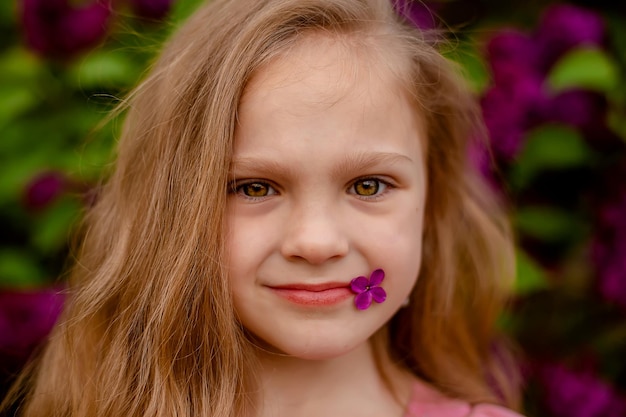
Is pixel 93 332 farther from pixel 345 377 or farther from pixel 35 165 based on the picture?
pixel 35 165

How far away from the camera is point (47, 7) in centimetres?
228

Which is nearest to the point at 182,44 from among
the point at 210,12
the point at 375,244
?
the point at 210,12

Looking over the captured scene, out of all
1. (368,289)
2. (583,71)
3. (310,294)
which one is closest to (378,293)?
(368,289)

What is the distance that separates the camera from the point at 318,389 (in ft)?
5.82

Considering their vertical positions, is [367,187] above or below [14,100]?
below

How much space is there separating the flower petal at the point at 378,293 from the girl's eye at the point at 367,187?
0.57 ft

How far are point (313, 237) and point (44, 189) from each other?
1.08 m

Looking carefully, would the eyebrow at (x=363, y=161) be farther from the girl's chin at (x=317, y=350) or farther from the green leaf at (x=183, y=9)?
the green leaf at (x=183, y=9)

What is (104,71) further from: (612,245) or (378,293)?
(612,245)

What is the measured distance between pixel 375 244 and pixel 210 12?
0.59m

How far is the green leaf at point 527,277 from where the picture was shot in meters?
2.33

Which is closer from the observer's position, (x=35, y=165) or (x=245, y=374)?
(x=245, y=374)

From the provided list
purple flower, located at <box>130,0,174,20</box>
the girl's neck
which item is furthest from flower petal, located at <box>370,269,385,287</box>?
purple flower, located at <box>130,0,174,20</box>

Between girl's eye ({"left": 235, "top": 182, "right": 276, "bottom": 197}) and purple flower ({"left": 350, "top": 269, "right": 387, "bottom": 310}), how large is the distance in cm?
22
